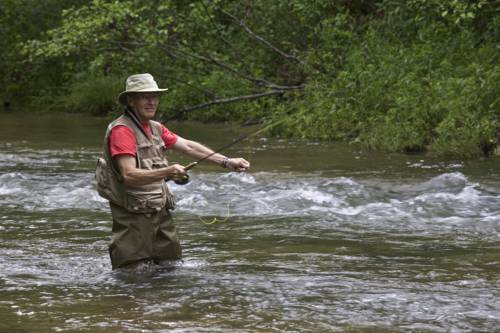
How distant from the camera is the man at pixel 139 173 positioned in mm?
6633

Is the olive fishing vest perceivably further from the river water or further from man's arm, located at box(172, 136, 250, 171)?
the river water

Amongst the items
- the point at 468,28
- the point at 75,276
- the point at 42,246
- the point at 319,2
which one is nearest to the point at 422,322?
the point at 75,276

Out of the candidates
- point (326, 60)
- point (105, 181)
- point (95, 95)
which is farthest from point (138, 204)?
point (95, 95)

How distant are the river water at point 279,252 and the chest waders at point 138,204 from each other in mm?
197

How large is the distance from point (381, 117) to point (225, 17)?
568cm

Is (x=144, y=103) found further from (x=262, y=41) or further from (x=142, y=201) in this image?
(x=262, y=41)

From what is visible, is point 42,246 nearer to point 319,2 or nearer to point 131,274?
point 131,274

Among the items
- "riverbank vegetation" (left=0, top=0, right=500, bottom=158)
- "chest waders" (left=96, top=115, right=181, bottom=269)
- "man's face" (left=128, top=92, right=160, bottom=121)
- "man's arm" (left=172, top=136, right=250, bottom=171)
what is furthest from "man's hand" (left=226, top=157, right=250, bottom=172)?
"riverbank vegetation" (left=0, top=0, right=500, bottom=158)

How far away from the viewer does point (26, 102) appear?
28375 millimetres

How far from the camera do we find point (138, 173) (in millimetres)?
6531

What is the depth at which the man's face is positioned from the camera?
6777mm

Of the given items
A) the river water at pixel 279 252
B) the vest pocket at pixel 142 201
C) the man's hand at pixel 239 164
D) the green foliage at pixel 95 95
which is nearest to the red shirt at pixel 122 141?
the vest pocket at pixel 142 201

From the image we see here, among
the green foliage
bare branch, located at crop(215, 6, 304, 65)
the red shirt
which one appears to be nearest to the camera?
the red shirt

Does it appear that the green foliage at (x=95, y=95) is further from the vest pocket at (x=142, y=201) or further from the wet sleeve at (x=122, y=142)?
the wet sleeve at (x=122, y=142)
